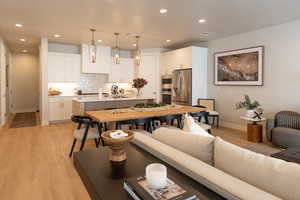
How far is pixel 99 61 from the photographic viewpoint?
6.80 meters

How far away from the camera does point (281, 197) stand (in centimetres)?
87

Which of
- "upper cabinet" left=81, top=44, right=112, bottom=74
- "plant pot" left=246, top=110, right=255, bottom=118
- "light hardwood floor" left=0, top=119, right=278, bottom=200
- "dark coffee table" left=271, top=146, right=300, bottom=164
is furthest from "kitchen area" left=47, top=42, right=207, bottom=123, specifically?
"dark coffee table" left=271, top=146, right=300, bottom=164

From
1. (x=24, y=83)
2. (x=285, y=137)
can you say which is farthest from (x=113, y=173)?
(x=24, y=83)

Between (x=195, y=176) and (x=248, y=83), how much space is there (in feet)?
15.2

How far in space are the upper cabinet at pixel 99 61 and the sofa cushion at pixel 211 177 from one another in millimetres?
5679

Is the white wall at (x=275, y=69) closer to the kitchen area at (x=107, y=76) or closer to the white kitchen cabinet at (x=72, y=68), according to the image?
the kitchen area at (x=107, y=76)

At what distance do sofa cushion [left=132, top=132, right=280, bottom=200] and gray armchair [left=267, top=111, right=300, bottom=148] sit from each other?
3.22 meters

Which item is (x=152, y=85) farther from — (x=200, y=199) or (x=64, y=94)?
(x=200, y=199)

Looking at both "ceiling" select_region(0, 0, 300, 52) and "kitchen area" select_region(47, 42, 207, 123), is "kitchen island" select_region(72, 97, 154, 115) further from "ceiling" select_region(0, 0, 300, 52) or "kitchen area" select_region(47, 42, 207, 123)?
"ceiling" select_region(0, 0, 300, 52)

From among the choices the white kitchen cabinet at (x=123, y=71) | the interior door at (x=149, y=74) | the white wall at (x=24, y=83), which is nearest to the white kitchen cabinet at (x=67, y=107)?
the white kitchen cabinet at (x=123, y=71)

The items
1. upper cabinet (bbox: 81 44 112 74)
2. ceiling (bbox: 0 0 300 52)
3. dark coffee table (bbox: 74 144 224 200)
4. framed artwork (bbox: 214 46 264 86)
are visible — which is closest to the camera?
dark coffee table (bbox: 74 144 224 200)

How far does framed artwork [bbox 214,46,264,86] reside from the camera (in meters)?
4.80

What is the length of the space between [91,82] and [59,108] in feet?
4.99

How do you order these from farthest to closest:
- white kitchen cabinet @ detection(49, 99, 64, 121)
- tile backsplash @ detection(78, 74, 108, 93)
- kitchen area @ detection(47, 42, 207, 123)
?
1. tile backsplash @ detection(78, 74, 108, 93)
2. white kitchen cabinet @ detection(49, 99, 64, 121)
3. kitchen area @ detection(47, 42, 207, 123)
